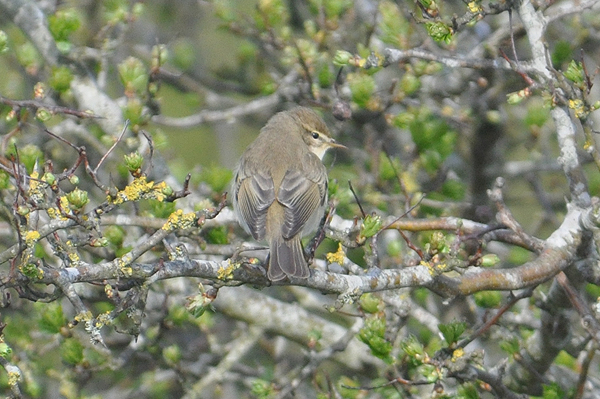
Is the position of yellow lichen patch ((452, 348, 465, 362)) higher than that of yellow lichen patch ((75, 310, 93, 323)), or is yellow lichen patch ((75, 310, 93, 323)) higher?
yellow lichen patch ((75, 310, 93, 323))

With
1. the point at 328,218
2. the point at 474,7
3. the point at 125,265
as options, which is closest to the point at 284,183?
the point at 328,218

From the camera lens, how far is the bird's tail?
3779mm

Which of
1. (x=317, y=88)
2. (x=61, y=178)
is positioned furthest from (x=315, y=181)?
(x=61, y=178)

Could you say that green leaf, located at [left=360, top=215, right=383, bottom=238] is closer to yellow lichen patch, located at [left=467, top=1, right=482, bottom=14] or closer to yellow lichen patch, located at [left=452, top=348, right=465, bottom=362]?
yellow lichen patch, located at [left=452, top=348, right=465, bottom=362]

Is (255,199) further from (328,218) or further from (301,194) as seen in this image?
(328,218)

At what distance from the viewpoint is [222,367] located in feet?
18.9

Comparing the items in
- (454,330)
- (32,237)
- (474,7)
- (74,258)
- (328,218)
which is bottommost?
(454,330)

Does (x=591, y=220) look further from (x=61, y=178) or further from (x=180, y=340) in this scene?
(x=180, y=340)

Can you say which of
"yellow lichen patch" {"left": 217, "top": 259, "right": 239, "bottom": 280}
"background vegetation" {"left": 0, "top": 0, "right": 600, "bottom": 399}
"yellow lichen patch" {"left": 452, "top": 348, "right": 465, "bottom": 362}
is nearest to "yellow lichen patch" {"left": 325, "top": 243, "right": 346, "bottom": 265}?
"background vegetation" {"left": 0, "top": 0, "right": 600, "bottom": 399}

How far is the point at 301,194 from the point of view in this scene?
17.3ft

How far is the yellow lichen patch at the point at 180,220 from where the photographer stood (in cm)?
328

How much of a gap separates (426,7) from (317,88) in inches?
81.7

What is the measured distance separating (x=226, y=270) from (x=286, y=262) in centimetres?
65

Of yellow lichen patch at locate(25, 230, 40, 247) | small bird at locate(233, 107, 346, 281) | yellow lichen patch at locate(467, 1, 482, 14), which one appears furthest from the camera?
small bird at locate(233, 107, 346, 281)
